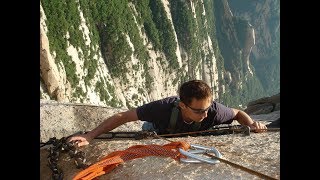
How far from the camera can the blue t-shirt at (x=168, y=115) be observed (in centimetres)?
475

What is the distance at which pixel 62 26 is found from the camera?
44062 millimetres

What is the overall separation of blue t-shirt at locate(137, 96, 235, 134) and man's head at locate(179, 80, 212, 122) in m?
0.24

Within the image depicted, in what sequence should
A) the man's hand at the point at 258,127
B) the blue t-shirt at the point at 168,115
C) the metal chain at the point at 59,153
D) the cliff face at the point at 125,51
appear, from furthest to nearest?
the cliff face at the point at 125,51
the man's hand at the point at 258,127
the blue t-shirt at the point at 168,115
the metal chain at the point at 59,153

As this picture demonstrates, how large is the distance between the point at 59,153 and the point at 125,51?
55.0 meters

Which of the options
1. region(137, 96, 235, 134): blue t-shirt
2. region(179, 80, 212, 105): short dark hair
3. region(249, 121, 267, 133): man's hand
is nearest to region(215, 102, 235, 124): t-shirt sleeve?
region(137, 96, 235, 134): blue t-shirt

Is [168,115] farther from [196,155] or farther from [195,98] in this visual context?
[196,155]

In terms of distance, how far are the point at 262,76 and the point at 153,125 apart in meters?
146

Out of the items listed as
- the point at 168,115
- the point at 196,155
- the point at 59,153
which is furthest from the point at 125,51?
the point at 196,155

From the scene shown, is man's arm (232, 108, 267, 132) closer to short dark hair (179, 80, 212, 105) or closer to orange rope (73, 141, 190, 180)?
short dark hair (179, 80, 212, 105)

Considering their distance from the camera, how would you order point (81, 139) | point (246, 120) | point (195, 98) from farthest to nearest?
point (246, 120), point (195, 98), point (81, 139)

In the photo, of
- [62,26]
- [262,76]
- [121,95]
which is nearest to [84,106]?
[62,26]

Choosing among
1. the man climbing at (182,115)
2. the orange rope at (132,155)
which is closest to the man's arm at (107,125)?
the man climbing at (182,115)

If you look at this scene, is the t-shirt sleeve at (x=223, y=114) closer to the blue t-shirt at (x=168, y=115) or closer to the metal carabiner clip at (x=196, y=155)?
the blue t-shirt at (x=168, y=115)

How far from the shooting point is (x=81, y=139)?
427 centimetres
